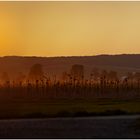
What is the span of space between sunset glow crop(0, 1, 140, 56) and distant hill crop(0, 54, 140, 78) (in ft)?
0.17

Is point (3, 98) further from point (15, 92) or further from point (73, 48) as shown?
point (73, 48)

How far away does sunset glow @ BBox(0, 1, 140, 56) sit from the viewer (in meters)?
2.12

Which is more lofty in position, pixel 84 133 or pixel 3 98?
pixel 3 98

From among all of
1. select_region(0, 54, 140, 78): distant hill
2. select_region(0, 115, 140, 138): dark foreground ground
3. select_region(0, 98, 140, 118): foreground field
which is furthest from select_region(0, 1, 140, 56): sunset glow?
select_region(0, 115, 140, 138): dark foreground ground

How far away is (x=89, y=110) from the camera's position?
207 cm

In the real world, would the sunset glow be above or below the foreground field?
above

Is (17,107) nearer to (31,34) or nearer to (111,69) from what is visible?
(31,34)

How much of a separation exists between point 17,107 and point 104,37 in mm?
651

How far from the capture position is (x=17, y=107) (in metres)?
2.07

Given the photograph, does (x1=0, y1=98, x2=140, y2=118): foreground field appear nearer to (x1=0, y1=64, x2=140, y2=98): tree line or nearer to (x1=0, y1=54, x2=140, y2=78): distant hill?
(x1=0, y1=64, x2=140, y2=98): tree line

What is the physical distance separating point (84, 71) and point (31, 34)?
38 cm

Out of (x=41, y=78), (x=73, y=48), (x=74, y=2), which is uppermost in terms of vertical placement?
(x=74, y=2)

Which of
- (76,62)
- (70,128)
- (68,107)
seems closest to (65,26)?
(76,62)

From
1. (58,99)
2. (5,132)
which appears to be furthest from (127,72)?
(5,132)
